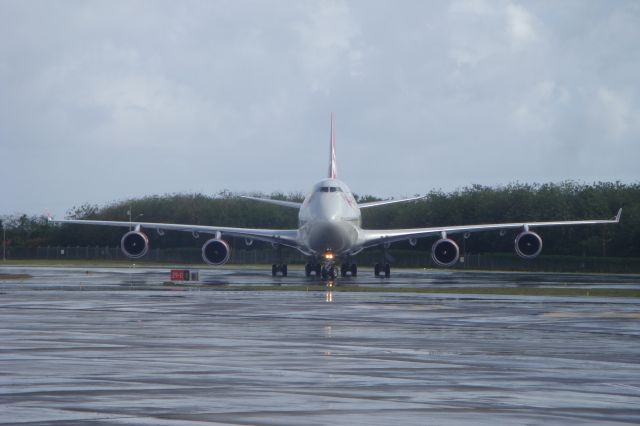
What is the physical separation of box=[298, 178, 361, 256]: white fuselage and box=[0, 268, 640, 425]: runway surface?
2071 cm

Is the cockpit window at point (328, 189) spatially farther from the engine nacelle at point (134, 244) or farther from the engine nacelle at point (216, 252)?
the engine nacelle at point (134, 244)

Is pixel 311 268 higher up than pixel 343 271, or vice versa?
pixel 311 268

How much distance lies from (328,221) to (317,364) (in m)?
35.7

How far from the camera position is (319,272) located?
5891 cm

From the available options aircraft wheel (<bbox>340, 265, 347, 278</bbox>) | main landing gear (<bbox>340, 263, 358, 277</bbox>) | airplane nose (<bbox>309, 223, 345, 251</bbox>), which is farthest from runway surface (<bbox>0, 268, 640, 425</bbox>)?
main landing gear (<bbox>340, 263, 358, 277</bbox>)

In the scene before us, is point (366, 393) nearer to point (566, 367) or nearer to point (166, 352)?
point (566, 367)

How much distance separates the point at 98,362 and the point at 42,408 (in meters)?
4.72

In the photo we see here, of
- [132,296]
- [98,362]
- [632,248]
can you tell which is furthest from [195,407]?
[632,248]

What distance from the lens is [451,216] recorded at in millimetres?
98312

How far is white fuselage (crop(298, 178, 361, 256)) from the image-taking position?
5231 cm

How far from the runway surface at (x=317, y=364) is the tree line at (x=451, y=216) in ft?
181

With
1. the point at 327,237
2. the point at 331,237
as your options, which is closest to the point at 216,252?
the point at 327,237

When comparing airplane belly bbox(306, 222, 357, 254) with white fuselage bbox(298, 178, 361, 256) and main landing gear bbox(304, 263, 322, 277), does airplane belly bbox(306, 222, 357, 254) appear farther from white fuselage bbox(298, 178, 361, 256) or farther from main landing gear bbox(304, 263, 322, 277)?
main landing gear bbox(304, 263, 322, 277)

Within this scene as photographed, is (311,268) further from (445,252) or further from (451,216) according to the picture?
(451,216)
